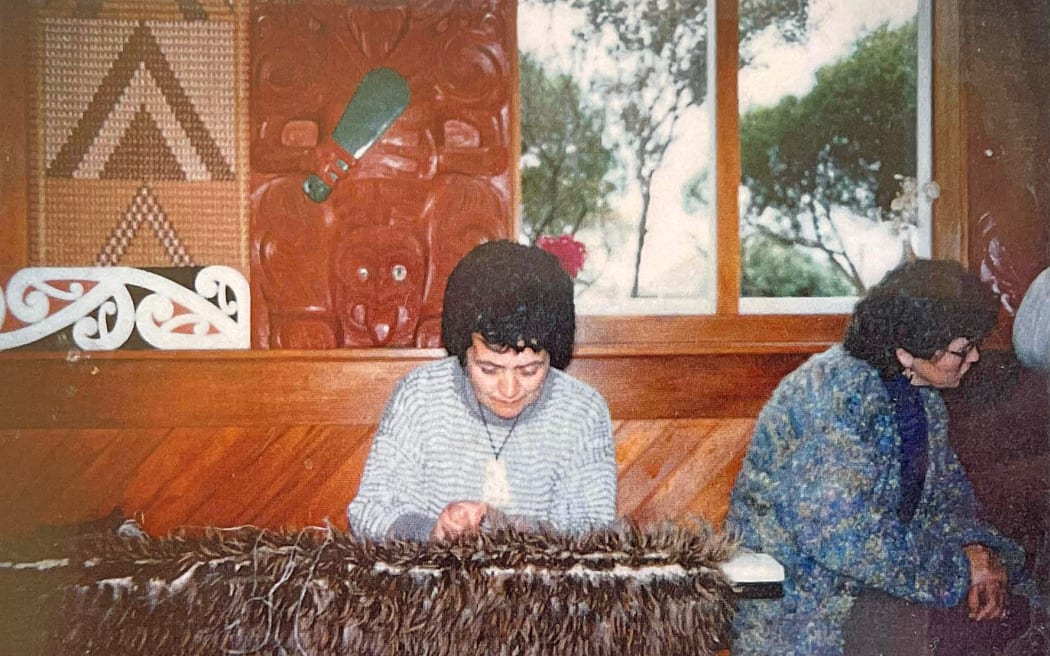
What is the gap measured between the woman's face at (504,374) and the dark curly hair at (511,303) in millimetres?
13

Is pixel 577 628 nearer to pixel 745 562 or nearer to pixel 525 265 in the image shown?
pixel 745 562

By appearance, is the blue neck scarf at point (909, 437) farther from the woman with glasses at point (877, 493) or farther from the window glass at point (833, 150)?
the window glass at point (833, 150)

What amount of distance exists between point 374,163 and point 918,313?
2.94 feet

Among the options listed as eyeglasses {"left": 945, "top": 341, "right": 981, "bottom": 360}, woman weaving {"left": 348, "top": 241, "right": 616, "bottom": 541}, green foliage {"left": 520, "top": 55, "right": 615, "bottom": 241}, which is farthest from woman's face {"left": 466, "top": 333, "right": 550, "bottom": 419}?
eyeglasses {"left": 945, "top": 341, "right": 981, "bottom": 360}

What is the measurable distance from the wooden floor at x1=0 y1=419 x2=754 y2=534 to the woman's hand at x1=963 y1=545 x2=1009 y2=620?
0.38m

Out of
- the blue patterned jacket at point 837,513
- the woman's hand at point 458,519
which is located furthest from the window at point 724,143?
the woman's hand at point 458,519

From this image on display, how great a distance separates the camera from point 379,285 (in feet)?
4.04

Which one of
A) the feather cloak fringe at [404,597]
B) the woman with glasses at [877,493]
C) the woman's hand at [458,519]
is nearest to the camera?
the feather cloak fringe at [404,597]

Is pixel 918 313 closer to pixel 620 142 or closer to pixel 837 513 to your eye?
pixel 837 513

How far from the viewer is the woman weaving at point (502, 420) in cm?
111

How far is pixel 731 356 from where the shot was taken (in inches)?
49.0

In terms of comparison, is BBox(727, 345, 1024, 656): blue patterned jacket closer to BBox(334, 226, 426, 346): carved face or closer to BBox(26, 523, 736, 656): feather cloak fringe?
BBox(26, 523, 736, 656): feather cloak fringe

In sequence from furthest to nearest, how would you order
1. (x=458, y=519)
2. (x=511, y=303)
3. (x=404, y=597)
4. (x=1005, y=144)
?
(x=1005, y=144), (x=511, y=303), (x=458, y=519), (x=404, y=597)

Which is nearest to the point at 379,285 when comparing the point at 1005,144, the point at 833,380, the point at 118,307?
the point at 118,307
